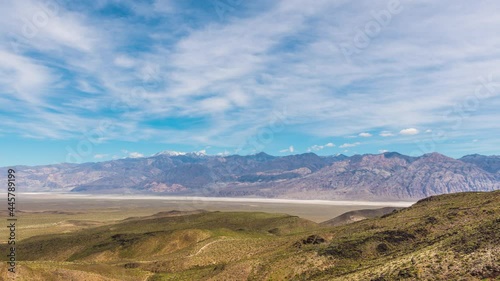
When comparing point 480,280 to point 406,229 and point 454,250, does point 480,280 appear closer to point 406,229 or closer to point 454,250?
point 454,250

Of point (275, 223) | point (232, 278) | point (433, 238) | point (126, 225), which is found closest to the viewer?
point (433, 238)

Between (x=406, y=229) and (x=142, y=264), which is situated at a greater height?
(x=406, y=229)

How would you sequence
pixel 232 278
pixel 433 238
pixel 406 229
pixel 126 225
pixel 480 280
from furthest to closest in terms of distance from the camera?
pixel 126 225
pixel 406 229
pixel 232 278
pixel 433 238
pixel 480 280

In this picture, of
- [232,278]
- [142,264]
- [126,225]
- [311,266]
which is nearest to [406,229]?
[311,266]

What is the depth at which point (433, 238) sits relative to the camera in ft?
213

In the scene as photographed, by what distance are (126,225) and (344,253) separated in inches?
4953

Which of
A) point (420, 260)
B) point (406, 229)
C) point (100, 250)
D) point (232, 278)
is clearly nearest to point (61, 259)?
point (100, 250)

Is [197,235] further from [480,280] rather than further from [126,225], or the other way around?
[480,280]

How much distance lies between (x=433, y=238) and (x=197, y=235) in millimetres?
69757

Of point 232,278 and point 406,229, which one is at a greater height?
point 406,229

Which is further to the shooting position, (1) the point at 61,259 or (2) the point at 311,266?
(1) the point at 61,259

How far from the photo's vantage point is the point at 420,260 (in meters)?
50.0

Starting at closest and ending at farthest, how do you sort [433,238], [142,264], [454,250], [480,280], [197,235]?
[480,280] → [454,250] → [433,238] → [142,264] → [197,235]

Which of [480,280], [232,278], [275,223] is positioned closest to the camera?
[480,280]
